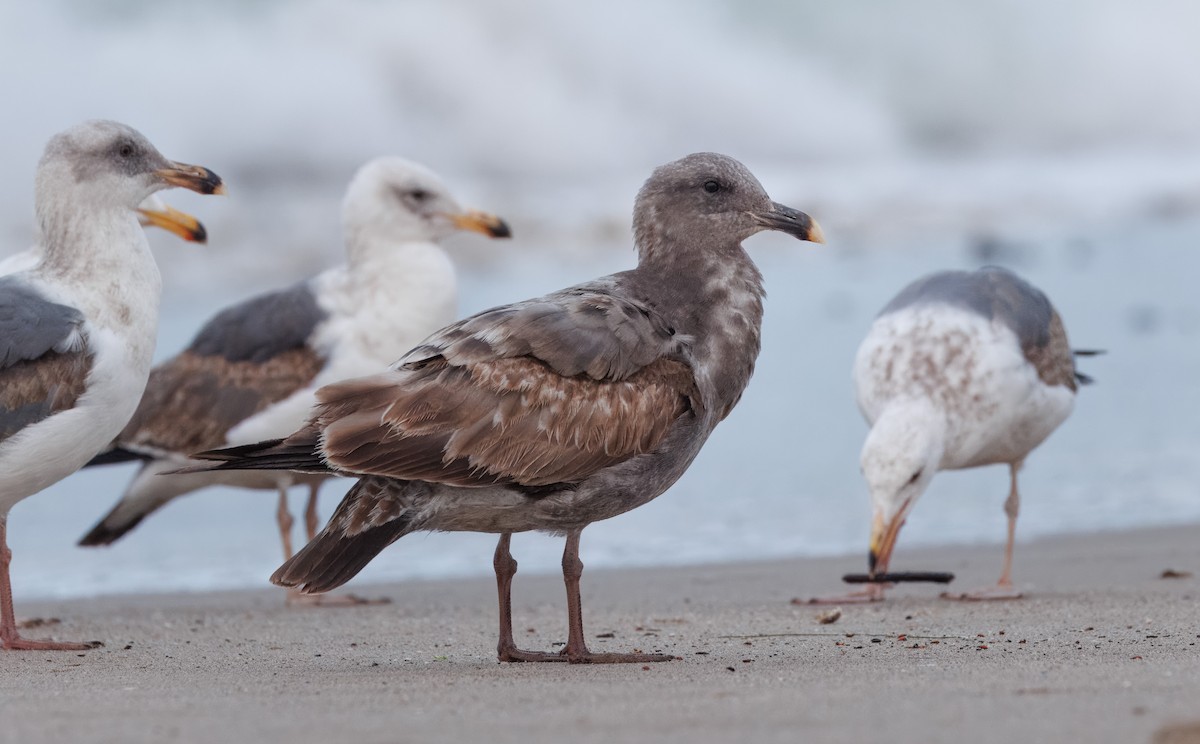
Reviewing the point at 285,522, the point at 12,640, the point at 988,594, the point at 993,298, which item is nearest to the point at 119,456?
the point at 285,522

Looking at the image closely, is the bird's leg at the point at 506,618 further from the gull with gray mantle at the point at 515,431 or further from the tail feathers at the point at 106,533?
the tail feathers at the point at 106,533

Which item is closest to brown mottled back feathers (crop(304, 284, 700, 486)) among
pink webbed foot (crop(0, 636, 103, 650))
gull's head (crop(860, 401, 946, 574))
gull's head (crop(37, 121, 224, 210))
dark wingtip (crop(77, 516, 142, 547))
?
pink webbed foot (crop(0, 636, 103, 650))

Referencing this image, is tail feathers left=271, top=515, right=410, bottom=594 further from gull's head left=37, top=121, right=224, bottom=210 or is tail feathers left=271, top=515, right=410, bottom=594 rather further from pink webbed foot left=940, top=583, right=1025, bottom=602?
pink webbed foot left=940, top=583, right=1025, bottom=602

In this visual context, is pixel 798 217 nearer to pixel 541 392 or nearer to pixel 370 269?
pixel 541 392

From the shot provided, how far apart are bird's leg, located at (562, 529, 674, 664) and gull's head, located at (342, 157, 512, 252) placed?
327 centimetres

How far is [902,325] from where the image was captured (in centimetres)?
741

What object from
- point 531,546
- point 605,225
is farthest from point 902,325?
point 605,225

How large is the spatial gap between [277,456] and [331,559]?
0.96 feet

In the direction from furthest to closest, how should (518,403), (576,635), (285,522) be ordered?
(285,522)
(576,635)
(518,403)

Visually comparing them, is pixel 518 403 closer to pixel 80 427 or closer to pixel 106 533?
pixel 80 427

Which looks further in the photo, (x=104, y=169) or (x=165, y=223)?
(x=165, y=223)

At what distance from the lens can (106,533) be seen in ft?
24.8

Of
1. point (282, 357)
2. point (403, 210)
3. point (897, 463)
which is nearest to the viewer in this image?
point (897, 463)

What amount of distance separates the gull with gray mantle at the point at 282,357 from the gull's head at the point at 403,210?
1 cm
